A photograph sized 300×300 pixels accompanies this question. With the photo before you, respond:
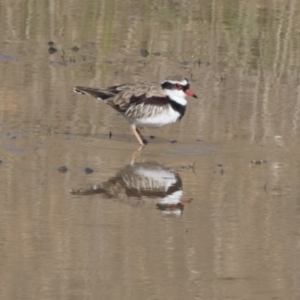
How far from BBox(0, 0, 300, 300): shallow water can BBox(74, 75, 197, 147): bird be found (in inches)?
8.1

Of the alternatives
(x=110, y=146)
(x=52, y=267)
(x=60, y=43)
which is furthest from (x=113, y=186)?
(x=60, y=43)

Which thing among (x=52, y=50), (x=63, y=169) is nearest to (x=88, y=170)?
(x=63, y=169)

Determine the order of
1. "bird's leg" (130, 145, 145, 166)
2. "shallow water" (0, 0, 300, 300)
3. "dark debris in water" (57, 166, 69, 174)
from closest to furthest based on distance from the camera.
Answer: "shallow water" (0, 0, 300, 300) < "dark debris in water" (57, 166, 69, 174) < "bird's leg" (130, 145, 145, 166)

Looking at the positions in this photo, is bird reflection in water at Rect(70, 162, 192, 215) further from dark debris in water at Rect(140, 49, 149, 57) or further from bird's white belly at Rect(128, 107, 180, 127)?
dark debris in water at Rect(140, 49, 149, 57)

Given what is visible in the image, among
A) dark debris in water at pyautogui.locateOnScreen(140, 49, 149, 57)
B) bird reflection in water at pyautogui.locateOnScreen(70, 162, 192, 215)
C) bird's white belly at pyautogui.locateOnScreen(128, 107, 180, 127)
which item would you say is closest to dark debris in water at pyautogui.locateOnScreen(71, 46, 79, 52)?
dark debris in water at pyautogui.locateOnScreen(140, 49, 149, 57)

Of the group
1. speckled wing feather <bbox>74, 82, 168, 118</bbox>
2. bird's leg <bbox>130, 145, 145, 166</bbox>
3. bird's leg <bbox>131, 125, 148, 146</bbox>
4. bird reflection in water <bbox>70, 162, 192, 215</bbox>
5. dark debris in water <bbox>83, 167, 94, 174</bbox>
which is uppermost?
speckled wing feather <bbox>74, 82, 168, 118</bbox>

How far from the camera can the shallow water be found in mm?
7426

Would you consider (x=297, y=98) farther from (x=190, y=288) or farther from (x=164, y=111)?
(x=190, y=288)

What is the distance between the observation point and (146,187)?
9391 millimetres

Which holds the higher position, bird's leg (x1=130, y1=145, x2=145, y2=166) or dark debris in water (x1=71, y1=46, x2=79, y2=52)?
dark debris in water (x1=71, y1=46, x2=79, y2=52)

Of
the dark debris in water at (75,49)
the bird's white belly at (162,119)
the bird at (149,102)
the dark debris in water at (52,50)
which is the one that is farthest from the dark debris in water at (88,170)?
the dark debris in water at (75,49)

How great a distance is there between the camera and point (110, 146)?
10.7 metres

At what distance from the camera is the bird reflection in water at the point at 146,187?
29.6 ft

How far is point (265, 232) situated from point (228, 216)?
435mm
